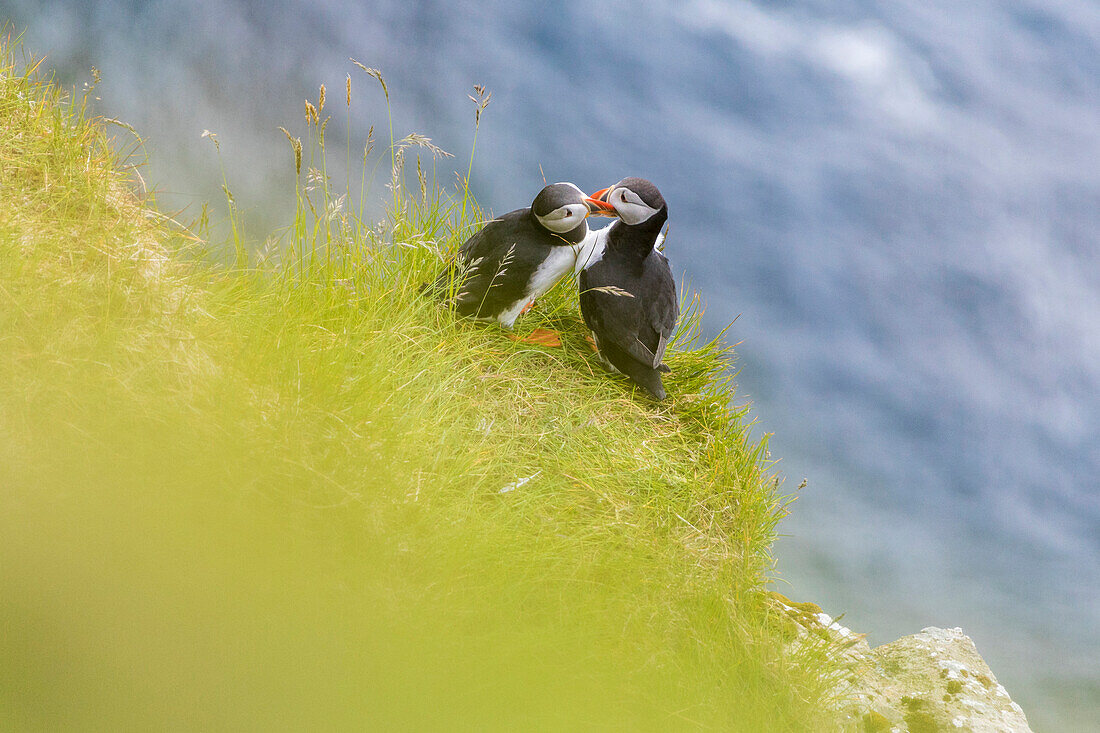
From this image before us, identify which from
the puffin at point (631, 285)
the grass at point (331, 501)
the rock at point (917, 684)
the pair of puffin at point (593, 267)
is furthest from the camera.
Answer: the puffin at point (631, 285)

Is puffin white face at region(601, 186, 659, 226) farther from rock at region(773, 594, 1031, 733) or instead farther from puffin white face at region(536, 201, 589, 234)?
rock at region(773, 594, 1031, 733)

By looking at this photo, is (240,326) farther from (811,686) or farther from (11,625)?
(811,686)

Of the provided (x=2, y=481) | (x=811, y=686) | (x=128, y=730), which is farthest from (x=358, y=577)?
(x=811, y=686)

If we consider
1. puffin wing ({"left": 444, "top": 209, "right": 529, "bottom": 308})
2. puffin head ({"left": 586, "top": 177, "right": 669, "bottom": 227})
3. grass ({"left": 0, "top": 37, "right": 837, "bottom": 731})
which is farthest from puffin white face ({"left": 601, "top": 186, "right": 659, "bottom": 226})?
grass ({"left": 0, "top": 37, "right": 837, "bottom": 731})

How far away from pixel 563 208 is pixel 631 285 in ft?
2.59

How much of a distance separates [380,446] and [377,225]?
2292 mm

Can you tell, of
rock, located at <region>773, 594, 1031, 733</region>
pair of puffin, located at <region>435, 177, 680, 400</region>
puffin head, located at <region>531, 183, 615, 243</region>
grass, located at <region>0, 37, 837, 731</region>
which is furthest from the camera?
pair of puffin, located at <region>435, 177, 680, 400</region>

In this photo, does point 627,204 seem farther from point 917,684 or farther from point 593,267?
point 917,684

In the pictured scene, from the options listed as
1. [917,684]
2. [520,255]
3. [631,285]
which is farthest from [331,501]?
[917,684]

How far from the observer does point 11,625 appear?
6.87 feet

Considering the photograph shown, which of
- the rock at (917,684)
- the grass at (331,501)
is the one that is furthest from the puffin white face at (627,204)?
the rock at (917,684)

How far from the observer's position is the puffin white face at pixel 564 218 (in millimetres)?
4707

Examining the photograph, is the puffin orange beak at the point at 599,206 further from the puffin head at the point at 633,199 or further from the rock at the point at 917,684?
the rock at the point at 917,684

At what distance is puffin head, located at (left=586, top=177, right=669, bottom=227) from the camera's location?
4855mm
